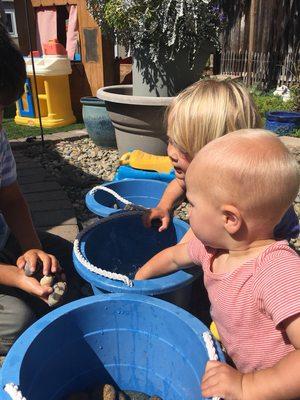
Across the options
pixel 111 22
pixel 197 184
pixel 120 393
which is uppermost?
pixel 111 22

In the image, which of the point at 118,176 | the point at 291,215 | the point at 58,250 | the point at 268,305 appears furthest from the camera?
the point at 118,176

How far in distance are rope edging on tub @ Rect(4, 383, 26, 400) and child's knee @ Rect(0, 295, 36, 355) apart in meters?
0.53

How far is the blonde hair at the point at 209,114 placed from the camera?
115 cm

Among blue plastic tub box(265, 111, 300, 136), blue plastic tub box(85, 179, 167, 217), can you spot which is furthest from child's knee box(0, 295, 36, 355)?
blue plastic tub box(265, 111, 300, 136)

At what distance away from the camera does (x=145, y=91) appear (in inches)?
116

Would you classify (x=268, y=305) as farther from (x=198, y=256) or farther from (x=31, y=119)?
(x=31, y=119)

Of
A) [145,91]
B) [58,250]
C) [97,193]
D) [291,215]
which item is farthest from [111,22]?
[291,215]

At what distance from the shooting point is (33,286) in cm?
117

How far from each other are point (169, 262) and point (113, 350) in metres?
0.31

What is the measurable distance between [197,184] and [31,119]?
4229 mm

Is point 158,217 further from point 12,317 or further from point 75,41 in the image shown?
point 75,41

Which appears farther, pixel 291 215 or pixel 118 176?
pixel 118 176

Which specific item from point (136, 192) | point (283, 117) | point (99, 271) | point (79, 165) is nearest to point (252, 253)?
point (99, 271)

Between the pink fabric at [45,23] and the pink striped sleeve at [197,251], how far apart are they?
16.0 feet
